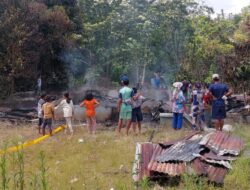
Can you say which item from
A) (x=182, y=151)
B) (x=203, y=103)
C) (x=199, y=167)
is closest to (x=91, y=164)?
(x=182, y=151)

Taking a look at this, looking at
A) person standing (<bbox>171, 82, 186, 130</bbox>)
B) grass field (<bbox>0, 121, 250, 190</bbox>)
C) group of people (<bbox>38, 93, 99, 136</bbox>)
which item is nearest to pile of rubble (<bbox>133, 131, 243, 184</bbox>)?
grass field (<bbox>0, 121, 250, 190</bbox>)

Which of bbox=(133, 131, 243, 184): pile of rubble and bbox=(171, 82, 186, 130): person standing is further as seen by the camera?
bbox=(171, 82, 186, 130): person standing

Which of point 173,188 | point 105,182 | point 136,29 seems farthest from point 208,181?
point 136,29

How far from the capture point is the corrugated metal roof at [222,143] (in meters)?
6.47

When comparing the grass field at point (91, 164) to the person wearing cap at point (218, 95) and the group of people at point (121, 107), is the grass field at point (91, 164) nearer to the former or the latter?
the group of people at point (121, 107)

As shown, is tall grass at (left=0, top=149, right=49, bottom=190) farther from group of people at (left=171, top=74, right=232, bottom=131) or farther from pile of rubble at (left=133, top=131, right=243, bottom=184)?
group of people at (left=171, top=74, right=232, bottom=131)

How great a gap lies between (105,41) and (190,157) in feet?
69.1

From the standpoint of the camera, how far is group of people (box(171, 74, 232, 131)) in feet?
30.9

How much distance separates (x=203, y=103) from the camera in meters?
11.7

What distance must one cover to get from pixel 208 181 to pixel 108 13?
2245cm

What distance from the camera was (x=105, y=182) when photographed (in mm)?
6105

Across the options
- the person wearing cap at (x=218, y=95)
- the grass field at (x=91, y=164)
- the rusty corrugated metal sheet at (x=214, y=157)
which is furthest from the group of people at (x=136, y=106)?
the rusty corrugated metal sheet at (x=214, y=157)

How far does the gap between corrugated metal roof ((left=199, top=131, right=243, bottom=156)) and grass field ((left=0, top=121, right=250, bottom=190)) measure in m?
0.23

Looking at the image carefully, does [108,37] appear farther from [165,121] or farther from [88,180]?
[88,180]
